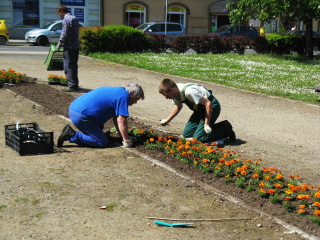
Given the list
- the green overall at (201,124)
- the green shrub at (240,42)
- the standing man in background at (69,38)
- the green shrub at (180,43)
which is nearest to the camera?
the green overall at (201,124)

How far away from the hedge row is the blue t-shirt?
15111 mm

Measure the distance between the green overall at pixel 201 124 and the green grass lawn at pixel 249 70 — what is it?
526cm

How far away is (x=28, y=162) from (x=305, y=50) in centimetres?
2331

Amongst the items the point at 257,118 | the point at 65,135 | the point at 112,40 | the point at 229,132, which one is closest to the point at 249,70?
the point at 112,40

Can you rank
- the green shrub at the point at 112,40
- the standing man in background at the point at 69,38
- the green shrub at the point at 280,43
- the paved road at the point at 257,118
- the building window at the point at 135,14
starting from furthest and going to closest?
1. the building window at the point at 135,14
2. the green shrub at the point at 280,43
3. the green shrub at the point at 112,40
4. the standing man in background at the point at 69,38
5. the paved road at the point at 257,118

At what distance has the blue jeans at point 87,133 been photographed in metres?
7.20

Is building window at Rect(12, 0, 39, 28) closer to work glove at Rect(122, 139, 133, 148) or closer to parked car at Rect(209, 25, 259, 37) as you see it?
parked car at Rect(209, 25, 259, 37)

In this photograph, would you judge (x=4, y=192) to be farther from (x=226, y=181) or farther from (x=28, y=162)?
(x=226, y=181)

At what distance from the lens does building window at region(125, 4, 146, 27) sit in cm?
4131

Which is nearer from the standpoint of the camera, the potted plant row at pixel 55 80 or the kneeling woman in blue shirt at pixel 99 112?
the kneeling woman in blue shirt at pixel 99 112

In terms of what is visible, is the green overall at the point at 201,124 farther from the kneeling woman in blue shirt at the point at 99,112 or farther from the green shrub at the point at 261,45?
the green shrub at the point at 261,45

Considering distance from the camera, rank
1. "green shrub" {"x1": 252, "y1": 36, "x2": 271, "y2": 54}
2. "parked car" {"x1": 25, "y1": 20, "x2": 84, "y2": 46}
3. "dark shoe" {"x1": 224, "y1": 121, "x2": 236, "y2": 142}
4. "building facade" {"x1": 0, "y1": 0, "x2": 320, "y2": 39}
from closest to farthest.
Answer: "dark shoe" {"x1": 224, "y1": 121, "x2": 236, "y2": 142} → "green shrub" {"x1": 252, "y1": 36, "x2": 271, "y2": 54} → "parked car" {"x1": 25, "y1": 20, "x2": 84, "y2": 46} → "building facade" {"x1": 0, "y1": 0, "x2": 320, "y2": 39}

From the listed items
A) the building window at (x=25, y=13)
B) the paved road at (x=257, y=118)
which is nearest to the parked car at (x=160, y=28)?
the building window at (x=25, y=13)

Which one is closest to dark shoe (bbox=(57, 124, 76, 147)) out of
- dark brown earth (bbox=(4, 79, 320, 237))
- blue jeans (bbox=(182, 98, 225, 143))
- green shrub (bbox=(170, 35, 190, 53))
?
dark brown earth (bbox=(4, 79, 320, 237))
